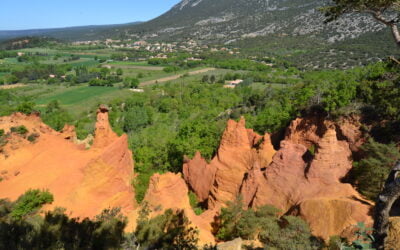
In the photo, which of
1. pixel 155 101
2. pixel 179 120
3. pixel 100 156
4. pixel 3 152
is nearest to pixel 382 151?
pixel 100 156

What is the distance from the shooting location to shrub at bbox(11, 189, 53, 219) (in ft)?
48.8

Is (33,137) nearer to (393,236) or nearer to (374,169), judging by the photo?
(393,236)

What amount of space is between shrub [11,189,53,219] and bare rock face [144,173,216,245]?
569cm

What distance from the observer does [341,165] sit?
18203 mm

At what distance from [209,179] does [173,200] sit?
518 cm

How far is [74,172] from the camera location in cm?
1738

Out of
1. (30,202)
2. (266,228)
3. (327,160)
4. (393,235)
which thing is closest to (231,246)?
(266,228)

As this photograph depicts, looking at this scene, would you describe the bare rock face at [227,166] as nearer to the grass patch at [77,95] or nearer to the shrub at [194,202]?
the shrub at [194,202]

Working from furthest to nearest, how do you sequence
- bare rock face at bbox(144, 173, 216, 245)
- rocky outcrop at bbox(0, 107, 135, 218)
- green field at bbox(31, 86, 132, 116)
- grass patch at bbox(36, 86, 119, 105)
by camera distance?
1. grass patch at bbox(36, 86, 119, 105)
2. green field at bbox(31, 86, 132, 116)
3. rocky outcrop at bbox(0, 107, 135, 218)
4. bare rock face at bbox(144, 173, 216, 245)

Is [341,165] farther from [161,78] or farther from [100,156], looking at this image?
[161,78]

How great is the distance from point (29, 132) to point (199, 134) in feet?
59.0

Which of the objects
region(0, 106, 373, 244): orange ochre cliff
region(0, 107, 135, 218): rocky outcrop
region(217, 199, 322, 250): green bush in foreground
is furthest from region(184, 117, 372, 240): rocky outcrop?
region(0, 107, 135, 218): rocky outcrop

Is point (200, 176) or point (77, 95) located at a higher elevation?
point (200, 176)

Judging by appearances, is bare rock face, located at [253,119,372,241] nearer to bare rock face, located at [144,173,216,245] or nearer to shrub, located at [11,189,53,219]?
bare rock face, located at [144,173,216,245]
